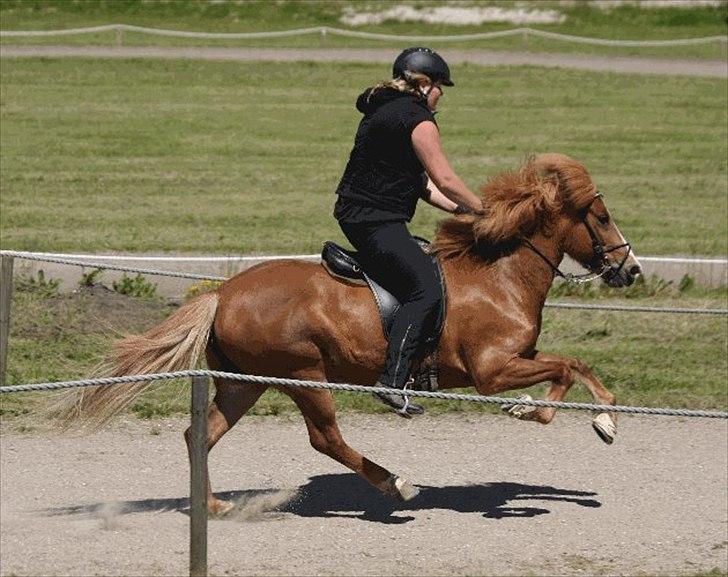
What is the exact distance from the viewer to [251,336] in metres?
9.11

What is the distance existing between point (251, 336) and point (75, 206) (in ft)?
38.8

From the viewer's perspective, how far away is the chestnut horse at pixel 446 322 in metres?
9.11

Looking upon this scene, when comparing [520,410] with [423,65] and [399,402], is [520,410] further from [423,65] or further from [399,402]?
[423,65]

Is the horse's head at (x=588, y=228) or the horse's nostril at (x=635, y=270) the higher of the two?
the horse's head at (x=588, y=228)

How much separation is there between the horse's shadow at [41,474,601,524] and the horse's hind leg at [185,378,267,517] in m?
0.43

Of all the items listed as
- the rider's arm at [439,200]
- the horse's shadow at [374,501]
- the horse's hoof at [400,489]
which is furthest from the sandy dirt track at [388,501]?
the rider's arm at [439,200]

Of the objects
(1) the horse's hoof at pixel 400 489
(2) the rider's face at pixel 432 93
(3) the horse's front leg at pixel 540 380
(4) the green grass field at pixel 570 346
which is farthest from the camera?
(4) the green grass field at pixel 570 346

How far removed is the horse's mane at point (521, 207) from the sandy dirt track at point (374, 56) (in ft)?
73.4

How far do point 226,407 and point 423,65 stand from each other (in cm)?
227

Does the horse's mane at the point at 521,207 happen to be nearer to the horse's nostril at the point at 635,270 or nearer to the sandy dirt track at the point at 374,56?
the horse's nostril at the point at 635,270

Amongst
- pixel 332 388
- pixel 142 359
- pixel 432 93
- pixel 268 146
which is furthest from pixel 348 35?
pixel 332 388

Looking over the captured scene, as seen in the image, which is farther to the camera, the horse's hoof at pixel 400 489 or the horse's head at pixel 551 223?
the horse's head at pixel 551 223

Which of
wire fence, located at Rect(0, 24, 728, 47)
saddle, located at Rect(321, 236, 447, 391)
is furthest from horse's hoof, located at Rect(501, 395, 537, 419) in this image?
wire fence, located at Rect(0, 24, 728, 47)

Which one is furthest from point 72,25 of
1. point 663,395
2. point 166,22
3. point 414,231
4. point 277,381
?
point 277,381
